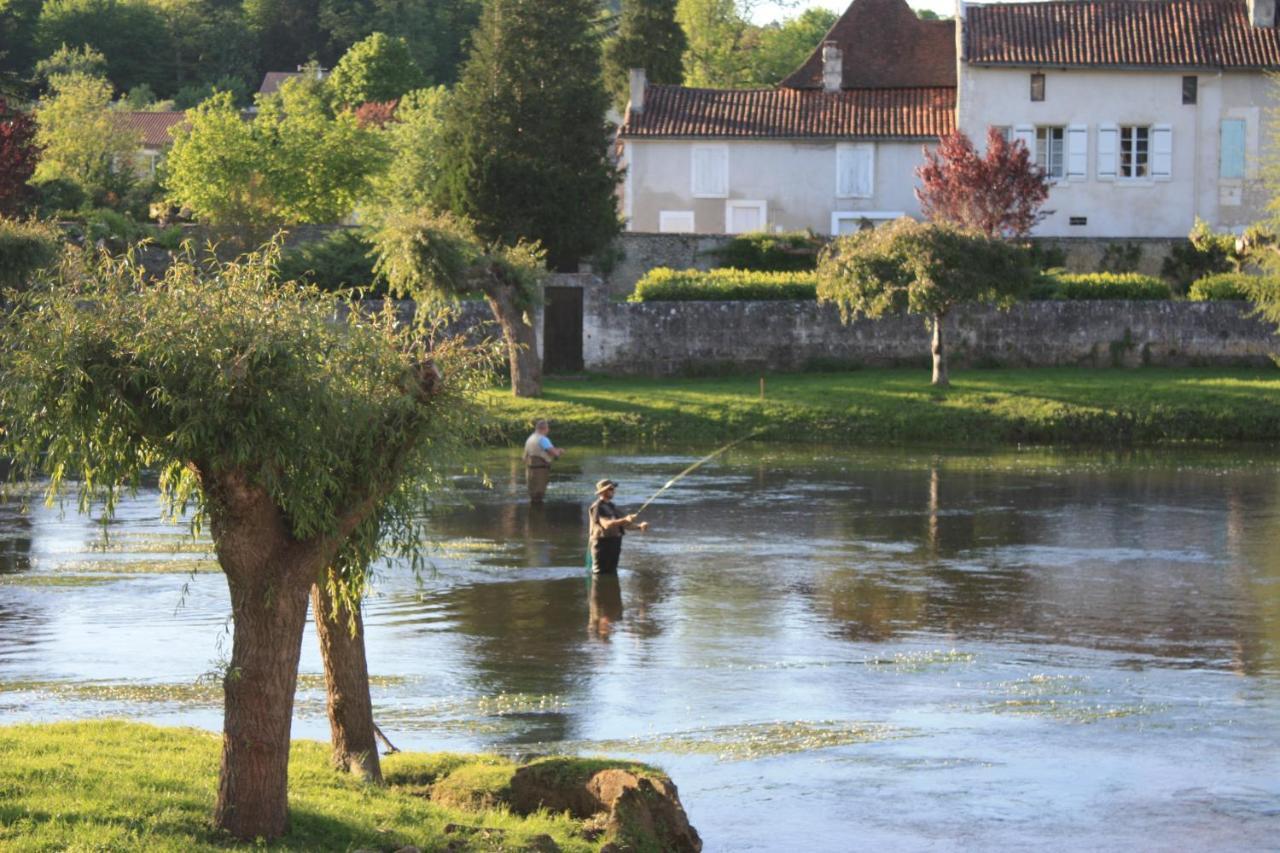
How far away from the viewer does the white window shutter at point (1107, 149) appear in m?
54.5

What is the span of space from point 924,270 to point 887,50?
23.3m

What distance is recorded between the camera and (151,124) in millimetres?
92312

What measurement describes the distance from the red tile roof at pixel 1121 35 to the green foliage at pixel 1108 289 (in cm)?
1187

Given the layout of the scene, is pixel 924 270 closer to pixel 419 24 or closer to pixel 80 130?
pixel 80 130

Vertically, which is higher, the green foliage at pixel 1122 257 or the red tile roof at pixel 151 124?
the red tile roof at pixel 151 124

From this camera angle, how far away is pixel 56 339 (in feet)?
33.1

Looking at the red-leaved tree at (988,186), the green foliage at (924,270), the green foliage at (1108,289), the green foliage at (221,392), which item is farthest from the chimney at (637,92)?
the green foliage at (221,392)

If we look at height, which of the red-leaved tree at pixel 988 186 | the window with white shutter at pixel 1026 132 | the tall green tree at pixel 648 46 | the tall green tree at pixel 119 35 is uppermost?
the tall green tree at pixel 119 35

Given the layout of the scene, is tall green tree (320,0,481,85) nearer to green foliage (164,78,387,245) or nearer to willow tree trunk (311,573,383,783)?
green foliage (164,78,387,245)

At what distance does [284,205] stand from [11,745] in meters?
49.3

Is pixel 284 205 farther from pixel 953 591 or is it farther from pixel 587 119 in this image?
pixel 953 591

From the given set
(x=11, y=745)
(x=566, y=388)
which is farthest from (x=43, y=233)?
(x=11, y=745)

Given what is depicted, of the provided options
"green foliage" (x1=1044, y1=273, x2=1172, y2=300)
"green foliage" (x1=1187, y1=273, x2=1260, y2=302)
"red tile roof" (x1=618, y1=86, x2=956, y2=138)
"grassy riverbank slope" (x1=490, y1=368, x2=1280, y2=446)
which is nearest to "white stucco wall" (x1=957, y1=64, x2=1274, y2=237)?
"red tile roof" (x1=618, y1=86, x2=956, y2=138)

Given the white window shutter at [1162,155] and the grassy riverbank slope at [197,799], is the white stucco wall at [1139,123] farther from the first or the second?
the grassy riverbank slope at [197,799]
